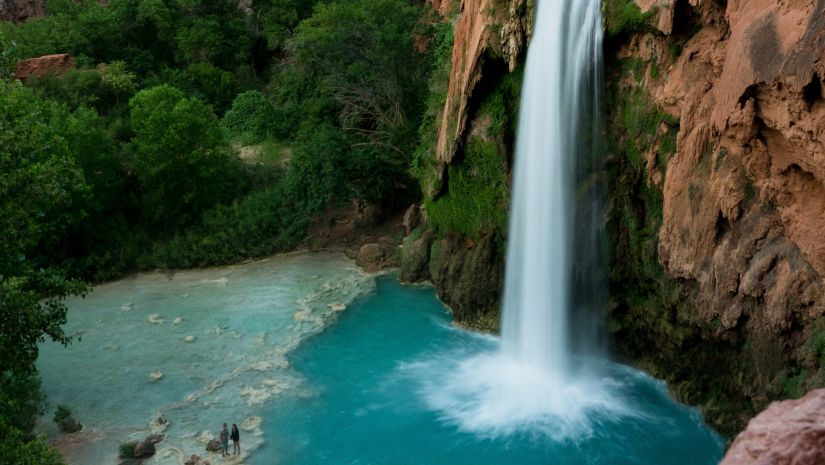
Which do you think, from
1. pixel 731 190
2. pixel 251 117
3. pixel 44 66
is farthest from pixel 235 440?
pixel 44 66

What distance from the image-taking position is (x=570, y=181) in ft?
63.2

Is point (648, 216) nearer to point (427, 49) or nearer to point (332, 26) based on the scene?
point (427, 49)

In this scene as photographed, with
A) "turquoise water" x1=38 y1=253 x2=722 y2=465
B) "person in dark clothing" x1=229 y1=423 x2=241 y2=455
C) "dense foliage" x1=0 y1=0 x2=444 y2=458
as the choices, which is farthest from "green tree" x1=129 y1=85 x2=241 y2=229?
"person in dark clothing" x1=229 y1=423 x2=241 y2=455

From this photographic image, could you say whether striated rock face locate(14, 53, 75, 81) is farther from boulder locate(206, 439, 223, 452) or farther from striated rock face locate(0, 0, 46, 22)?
boulder locate(206, 439, 223, 452)

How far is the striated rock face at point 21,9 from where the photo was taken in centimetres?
4378

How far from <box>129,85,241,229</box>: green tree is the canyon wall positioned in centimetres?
1149

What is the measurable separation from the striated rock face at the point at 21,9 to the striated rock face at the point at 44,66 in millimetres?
10313

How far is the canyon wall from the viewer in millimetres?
12938

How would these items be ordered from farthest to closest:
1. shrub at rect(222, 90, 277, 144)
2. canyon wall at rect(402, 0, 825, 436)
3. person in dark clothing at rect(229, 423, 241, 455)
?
shrub at rect(222, 90, 277, 144)
person in dark clothing at rect(229, 423, 241, 455)
canyon wall at rect(402, 0, 825, 436)

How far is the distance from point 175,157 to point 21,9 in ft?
81.8

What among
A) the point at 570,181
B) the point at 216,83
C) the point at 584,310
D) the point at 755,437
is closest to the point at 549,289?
the point at 584,310

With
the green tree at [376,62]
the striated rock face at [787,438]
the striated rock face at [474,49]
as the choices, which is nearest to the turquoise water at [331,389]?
the striated rock face at [474,49]

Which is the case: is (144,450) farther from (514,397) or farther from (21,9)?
(21,9)

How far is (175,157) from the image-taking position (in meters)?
28.7
